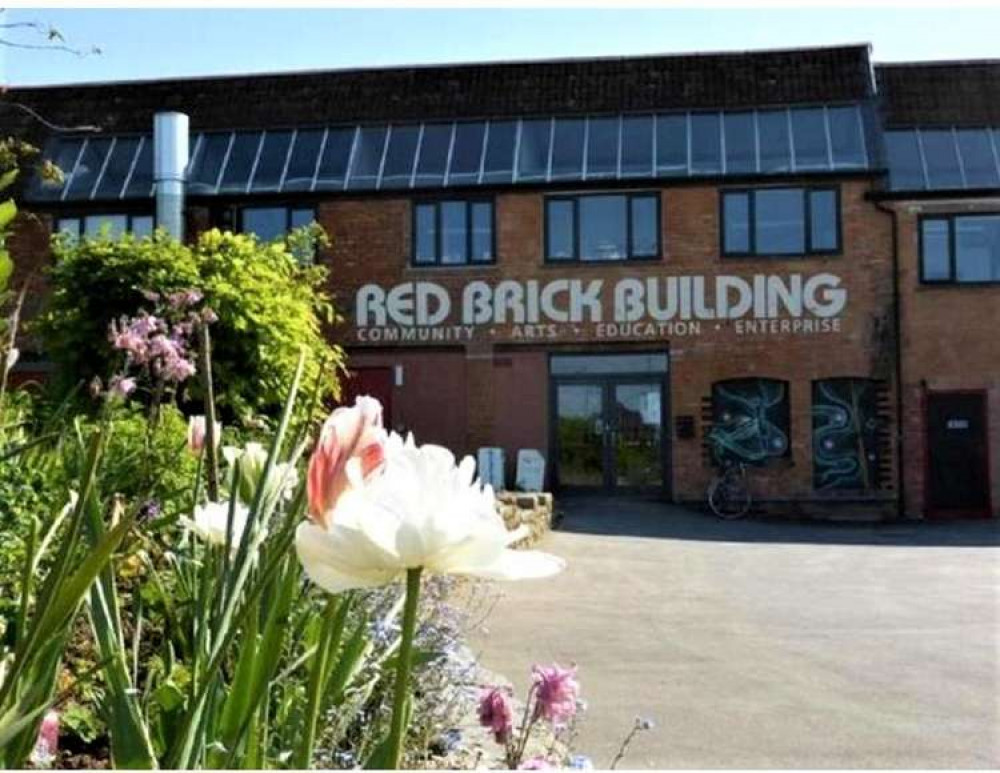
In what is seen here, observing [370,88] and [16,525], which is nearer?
[16,525]

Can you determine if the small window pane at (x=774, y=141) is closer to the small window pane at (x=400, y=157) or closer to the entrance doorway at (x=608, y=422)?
the entrance doorway at (x=608, y=422)

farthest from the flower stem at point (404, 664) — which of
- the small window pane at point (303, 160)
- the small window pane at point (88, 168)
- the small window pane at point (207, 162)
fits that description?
the small window pane at point (88, 168)

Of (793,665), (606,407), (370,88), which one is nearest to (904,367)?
(606,407)

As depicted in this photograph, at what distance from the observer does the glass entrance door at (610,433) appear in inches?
853

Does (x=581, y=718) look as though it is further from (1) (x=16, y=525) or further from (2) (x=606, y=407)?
(2) (x=606, y=407)

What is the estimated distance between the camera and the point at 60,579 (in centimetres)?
128

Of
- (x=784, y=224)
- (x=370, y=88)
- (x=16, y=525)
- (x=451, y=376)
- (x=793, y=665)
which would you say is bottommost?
(x=793, y=665)

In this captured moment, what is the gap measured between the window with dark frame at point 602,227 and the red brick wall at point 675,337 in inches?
7.7

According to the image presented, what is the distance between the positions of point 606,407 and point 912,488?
5.34 meters

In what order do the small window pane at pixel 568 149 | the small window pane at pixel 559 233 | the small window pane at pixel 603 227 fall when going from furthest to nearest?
the small window pane at pixel 568 149 < the small window pane at pixel 559 233 < the small window pane at pixel 603 227

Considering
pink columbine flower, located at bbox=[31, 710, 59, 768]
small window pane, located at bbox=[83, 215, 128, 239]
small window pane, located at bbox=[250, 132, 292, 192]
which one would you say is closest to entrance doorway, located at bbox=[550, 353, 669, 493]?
small window pane, located at bbox=[250, 132, 292, 192]

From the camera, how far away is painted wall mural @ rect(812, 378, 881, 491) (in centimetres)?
2077

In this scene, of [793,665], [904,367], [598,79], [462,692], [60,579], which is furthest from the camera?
[598,79]

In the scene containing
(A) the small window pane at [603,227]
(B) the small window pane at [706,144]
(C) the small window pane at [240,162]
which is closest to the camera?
(B) the small window pane at [706,144]
